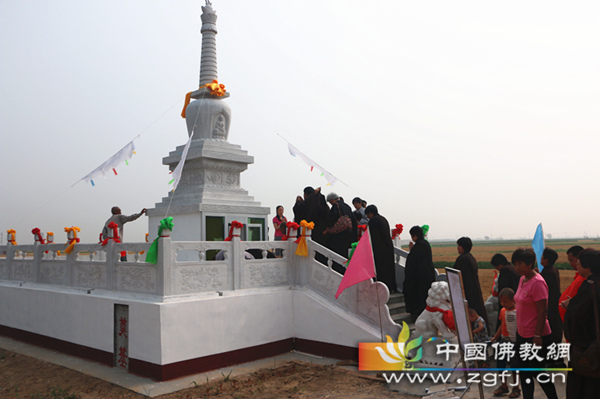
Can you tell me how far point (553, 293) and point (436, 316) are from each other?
1.67m

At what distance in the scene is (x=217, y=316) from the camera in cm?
779

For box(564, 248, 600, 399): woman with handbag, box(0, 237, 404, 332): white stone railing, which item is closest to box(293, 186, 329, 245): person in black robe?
box(0, 237, 404, 332): white stone railing

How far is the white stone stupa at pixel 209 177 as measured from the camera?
10539mm

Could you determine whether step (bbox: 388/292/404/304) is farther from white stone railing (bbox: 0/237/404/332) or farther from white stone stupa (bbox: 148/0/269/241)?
white stone stupa (bbox: 148/0/269/241)

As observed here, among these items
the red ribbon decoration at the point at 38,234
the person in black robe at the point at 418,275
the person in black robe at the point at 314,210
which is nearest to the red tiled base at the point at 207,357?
the person in black robe at the point at 418,275

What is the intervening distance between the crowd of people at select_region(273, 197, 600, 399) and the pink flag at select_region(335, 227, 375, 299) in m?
1.54

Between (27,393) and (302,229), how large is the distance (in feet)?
18.0

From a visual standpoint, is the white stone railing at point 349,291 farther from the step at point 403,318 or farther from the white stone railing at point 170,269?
the step at point 403,318

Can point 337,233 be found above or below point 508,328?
above

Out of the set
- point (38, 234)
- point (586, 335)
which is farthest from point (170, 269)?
point (586, 335)

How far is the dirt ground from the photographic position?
21.7ft

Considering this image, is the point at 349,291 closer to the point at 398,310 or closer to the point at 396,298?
the point at 398,310

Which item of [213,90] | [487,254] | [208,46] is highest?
[208,46]

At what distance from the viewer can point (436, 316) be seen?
6992mm
